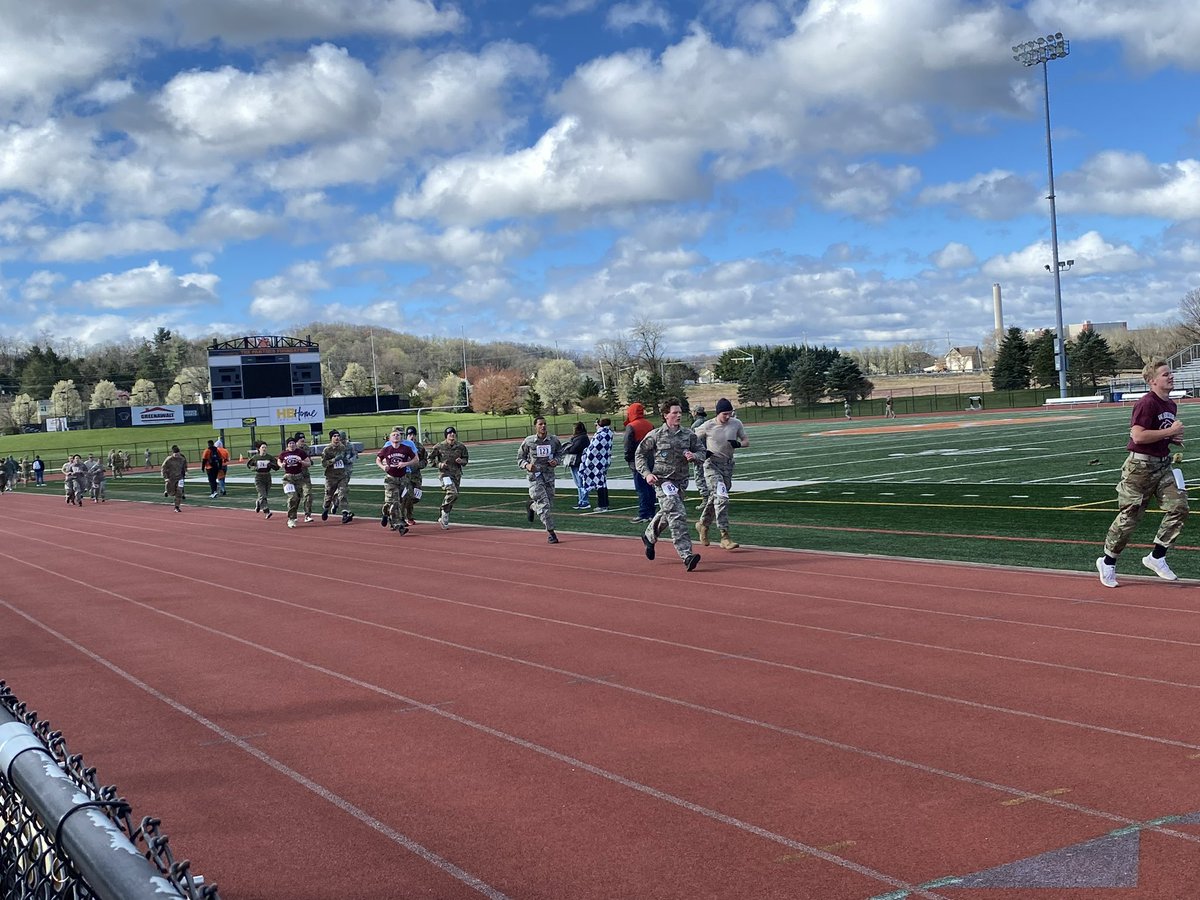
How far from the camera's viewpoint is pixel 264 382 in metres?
62.1

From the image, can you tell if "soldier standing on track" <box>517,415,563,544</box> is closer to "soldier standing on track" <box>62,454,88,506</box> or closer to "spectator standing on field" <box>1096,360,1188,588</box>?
"spectator standing on field" <box>1096,360,1188,588</box>

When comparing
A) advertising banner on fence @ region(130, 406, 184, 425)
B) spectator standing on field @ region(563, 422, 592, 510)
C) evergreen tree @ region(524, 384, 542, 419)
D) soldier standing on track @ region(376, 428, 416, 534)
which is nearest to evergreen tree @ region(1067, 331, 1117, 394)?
evergreen tree @ region(524, 384, 542, 419)

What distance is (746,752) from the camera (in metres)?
6.38

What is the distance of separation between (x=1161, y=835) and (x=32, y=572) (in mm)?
17150

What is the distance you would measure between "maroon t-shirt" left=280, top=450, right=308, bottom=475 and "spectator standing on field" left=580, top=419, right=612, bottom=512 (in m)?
5.91

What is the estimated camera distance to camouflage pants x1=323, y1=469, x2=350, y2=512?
78.7ft

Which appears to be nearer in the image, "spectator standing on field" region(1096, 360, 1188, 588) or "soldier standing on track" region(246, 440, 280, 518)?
"spectator standing on field" region(1096, 360, 1188, 588)

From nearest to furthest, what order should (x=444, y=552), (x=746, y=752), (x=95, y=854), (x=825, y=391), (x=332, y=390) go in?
(x=95, y=854)
(x=746, y=752)
(x=444, y=552)
(x=825, y=391)
(x=332, y=390)

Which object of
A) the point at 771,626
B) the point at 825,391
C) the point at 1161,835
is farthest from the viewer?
the point at 825,391

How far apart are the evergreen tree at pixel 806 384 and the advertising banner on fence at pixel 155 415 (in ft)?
230

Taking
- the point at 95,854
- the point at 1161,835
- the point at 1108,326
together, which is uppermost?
the point at 1108,326

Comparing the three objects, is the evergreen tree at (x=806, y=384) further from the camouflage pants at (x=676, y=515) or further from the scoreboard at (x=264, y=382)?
the camouflage pants at (x=676, y=515)

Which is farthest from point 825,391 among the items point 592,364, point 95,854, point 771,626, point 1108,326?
point 1108,326

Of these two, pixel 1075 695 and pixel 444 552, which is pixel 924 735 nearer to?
pixel 1075 695
